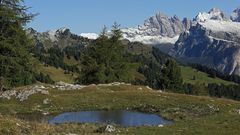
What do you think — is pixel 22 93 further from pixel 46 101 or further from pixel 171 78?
pixel 171 78

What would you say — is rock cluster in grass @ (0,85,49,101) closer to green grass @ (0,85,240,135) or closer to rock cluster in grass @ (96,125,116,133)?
green grass @ (0,85,240,135)

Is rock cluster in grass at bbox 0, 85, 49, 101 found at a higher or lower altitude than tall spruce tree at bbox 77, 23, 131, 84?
lower

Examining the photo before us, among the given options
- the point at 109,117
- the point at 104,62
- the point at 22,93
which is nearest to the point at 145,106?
the point at 109,117

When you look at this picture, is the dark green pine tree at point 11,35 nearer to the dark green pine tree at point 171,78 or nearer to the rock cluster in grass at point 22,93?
the rock cluster in grass at point 22,93

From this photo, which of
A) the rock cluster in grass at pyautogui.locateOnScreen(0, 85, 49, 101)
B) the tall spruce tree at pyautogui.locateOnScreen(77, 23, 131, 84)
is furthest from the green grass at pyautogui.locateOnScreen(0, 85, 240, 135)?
the tall spruce tree at pyautogui.locateOnScreen(77, 23, 131, 84)

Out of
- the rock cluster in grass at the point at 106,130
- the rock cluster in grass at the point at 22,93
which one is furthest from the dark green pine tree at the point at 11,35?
the rock cluster in grass at the point at 106,130

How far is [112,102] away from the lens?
56.3 m

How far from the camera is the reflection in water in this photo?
4327 centimetres

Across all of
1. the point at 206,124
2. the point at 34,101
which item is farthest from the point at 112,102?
the point at 206,124

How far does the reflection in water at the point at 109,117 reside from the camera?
142 feet

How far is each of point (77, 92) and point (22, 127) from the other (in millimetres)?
37891

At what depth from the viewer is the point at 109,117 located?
47031 mm

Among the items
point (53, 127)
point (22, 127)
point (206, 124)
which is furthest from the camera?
point (206, 124)

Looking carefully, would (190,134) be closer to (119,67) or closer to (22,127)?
(22,127)
